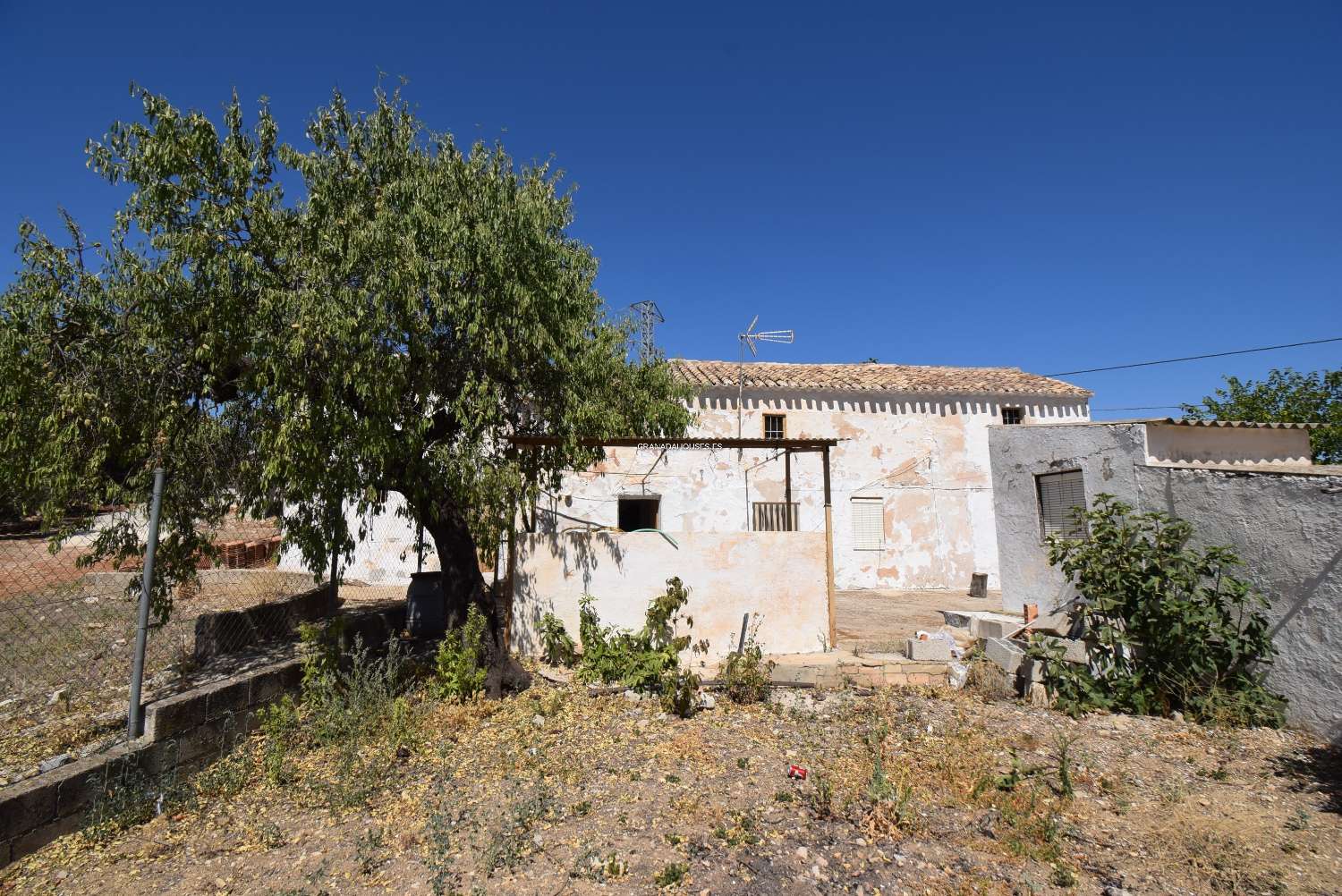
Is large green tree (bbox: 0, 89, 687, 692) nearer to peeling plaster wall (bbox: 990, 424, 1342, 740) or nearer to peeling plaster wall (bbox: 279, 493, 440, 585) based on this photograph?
peeling plaster wall (bbox: 990, 424, 1342, 740)

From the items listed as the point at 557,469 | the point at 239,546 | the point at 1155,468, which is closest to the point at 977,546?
the point at 1155,468

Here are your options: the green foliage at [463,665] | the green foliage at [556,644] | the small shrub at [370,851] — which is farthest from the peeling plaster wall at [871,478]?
the small shrub at [370,851]

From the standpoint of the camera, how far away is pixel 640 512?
1575cm

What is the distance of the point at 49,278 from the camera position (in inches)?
212

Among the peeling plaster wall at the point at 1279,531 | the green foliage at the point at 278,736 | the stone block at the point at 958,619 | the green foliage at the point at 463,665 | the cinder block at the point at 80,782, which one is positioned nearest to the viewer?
the cinder block at the point at 80,782

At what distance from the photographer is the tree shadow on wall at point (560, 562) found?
7.72m

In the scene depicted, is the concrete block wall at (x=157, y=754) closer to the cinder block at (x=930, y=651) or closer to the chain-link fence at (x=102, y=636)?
the chain-link fence at (x=102, y=636)

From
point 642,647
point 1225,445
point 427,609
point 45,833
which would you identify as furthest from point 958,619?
point 45,833

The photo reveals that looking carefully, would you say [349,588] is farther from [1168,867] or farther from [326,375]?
[1168,867]

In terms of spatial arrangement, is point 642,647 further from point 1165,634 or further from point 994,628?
point 1165,634

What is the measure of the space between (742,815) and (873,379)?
14385mm

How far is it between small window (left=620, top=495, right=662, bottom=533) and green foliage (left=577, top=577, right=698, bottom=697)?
7.78 m

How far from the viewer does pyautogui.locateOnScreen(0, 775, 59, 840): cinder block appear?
3754mm

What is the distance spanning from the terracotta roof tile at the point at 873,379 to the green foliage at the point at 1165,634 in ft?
32.4
